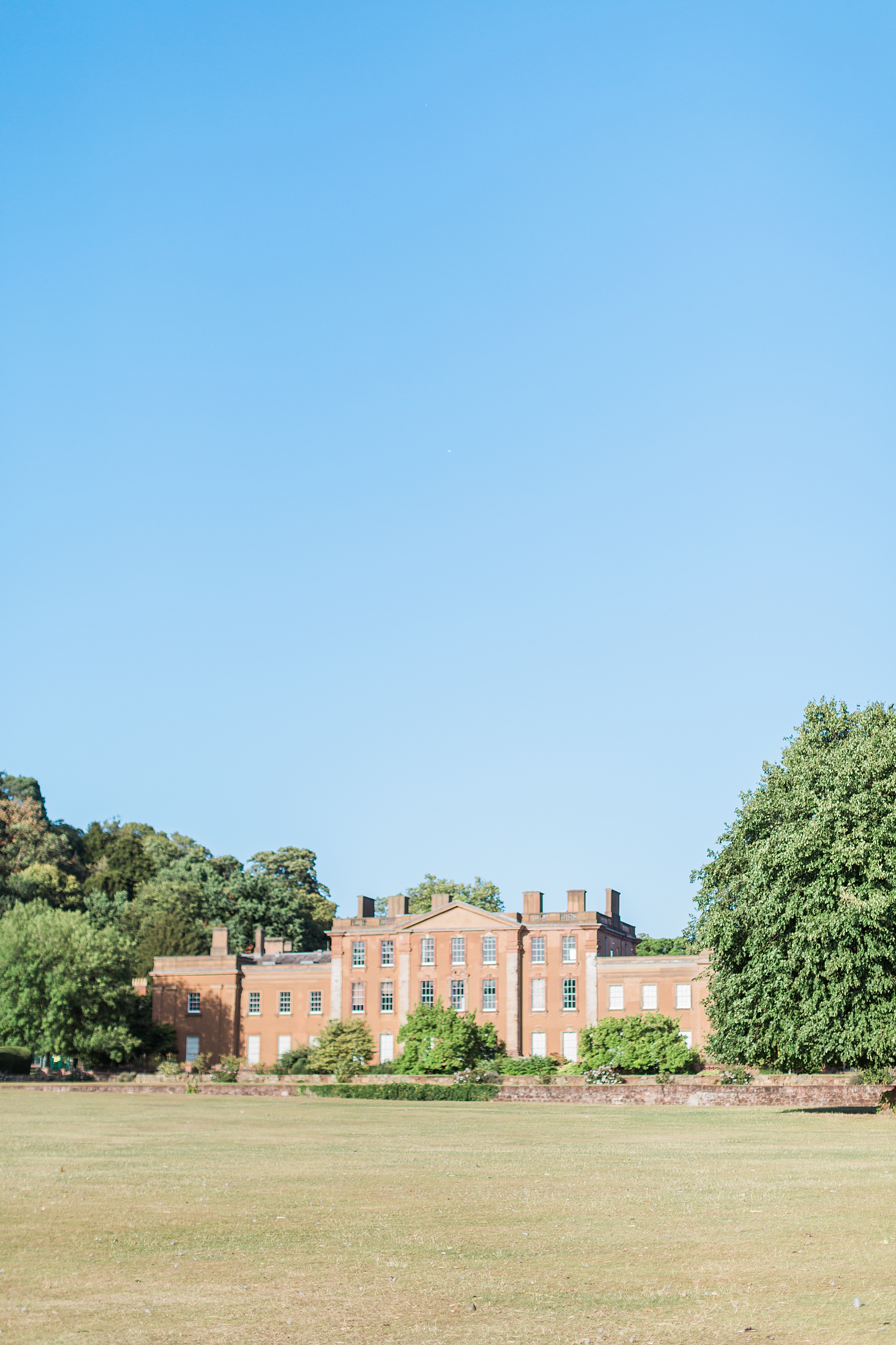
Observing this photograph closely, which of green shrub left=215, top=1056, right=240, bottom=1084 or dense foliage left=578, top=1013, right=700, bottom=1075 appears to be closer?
dense foliage left=578, top=1013, right=700, bottom=1075

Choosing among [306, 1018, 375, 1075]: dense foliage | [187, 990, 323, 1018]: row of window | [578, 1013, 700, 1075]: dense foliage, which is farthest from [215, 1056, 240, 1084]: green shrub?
[578, 1013, 700, 1075]: dense foliage

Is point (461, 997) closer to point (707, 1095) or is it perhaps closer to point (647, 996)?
point (647, 996)

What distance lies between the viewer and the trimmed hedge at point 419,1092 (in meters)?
62.2

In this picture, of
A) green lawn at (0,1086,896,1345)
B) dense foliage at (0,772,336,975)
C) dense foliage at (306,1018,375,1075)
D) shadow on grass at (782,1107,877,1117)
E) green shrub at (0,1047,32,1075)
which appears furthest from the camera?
dense foliage at (0,772,336,975)

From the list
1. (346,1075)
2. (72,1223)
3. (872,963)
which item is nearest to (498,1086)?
(346,1075)

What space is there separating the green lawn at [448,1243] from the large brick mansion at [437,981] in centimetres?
5212

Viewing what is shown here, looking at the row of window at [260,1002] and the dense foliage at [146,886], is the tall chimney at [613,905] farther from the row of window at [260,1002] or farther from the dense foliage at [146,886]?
the dense foliage at [146,886]

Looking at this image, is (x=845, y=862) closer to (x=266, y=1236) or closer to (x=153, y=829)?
(x=266, y=1236)

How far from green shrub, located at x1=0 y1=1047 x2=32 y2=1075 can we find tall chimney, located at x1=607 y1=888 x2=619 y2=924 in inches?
1458

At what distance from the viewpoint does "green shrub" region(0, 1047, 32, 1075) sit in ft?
260

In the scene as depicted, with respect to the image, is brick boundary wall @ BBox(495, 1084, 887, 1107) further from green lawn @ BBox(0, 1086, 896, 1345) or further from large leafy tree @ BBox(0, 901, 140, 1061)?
large leafy tree @ BBox(0, 901, 140, 1061)

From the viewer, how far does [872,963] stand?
1377 inches

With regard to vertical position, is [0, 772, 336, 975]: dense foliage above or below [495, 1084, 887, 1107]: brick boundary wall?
above

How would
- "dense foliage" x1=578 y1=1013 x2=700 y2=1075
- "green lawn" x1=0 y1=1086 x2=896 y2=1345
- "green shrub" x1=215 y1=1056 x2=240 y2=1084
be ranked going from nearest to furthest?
"green lawn" x1=0 y1=1086 x2=896 y2=1345 → "dense foliage" x1=578 y1=1013 x2=700 y2=1075 → "green shrub" x1=215 y1=1056 x2=240 y2=1084
